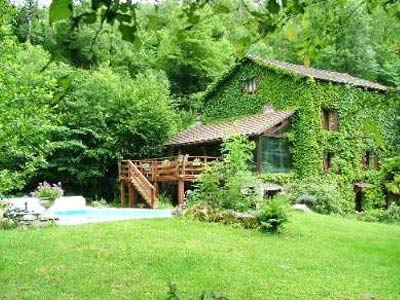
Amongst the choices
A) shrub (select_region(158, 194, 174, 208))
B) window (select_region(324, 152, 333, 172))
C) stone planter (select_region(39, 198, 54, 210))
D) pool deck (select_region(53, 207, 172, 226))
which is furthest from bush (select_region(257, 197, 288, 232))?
window (select_region(324, 152, 333, 172))

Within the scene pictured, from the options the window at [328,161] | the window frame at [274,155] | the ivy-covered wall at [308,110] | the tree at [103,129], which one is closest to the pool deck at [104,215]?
the tree at [103,129]

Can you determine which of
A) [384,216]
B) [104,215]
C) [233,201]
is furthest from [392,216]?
[104,215]

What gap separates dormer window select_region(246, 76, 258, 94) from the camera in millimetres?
27750

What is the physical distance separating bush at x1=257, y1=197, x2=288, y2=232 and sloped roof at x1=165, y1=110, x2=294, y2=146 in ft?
29.6

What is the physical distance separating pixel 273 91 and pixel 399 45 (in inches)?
963

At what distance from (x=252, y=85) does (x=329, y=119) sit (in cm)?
430

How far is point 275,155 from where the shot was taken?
24766mm

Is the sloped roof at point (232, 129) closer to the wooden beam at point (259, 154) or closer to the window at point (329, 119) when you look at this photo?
the wooden beam at point (259, 154)

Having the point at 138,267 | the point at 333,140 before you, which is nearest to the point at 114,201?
the point at 333,140

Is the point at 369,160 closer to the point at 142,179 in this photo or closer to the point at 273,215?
the point at 142,179

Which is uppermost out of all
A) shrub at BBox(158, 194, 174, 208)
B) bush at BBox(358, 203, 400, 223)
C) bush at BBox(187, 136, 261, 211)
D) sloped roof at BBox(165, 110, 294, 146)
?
sloped roof at BBox(165, 110, 294, 146)

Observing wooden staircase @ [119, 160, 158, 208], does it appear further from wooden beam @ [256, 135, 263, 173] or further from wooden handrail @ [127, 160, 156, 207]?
wooden beam @ [256, 135, 263, 173]

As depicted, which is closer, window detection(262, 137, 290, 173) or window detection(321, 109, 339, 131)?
window detection(262, 137, 290, 173)

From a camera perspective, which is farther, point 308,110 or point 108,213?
point 308,110
